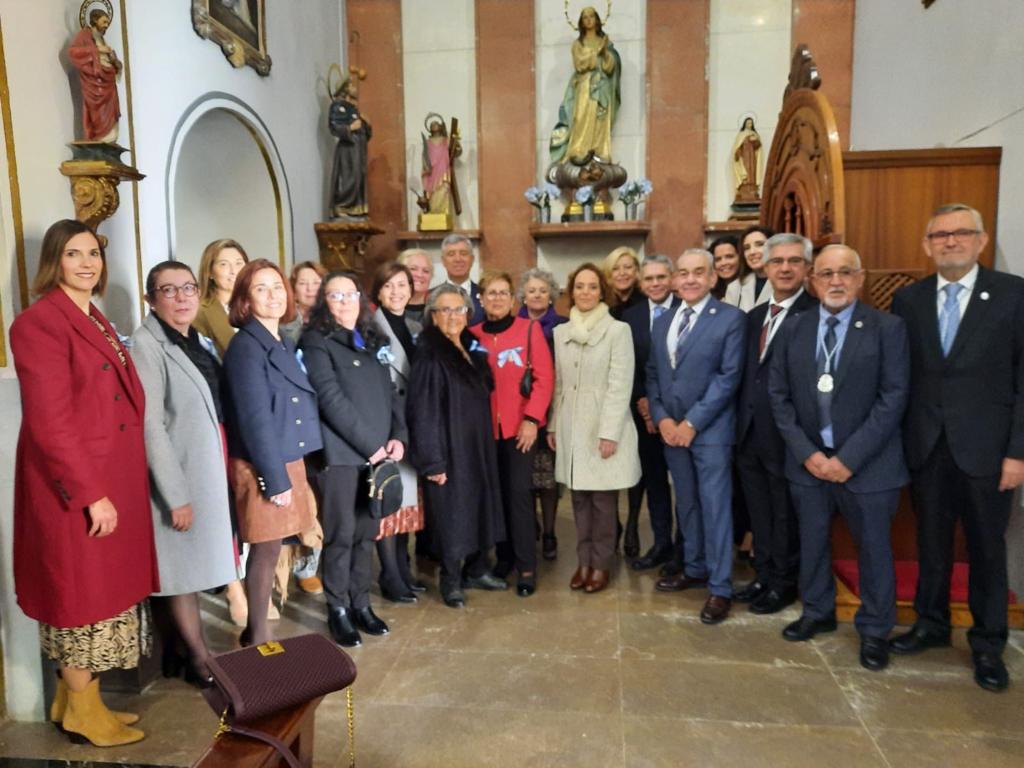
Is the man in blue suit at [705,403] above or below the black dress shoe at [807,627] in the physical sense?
above

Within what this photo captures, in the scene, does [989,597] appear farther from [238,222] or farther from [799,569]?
[238,222]

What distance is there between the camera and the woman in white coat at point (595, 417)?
10.6 ft

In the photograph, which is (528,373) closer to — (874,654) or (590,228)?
(874,654)

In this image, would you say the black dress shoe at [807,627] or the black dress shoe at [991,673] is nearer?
the black dress shoe at [991,673]

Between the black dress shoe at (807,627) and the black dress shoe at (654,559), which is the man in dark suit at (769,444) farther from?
the black dress shoe at (654,559)

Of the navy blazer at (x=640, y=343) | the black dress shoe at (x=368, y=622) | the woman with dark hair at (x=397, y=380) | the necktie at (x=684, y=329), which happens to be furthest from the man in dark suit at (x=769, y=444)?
the black dress shoe at (x=368, y=622)

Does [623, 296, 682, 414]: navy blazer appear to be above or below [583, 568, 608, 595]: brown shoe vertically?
above

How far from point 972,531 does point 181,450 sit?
8.81ft

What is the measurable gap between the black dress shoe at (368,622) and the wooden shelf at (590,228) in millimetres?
3946

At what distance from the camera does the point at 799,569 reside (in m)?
3.14

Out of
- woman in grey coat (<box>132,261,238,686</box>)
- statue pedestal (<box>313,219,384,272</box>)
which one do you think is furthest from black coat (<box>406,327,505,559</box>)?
statue pedestal (<box>313,219,384,272</box>)

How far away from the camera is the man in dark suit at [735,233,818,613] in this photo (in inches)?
116

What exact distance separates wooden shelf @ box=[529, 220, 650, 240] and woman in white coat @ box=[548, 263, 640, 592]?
2.89m

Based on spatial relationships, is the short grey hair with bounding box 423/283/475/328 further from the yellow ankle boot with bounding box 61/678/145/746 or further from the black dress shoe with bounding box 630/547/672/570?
the yellow ankle boot with bounding box 61/678/145/746
